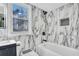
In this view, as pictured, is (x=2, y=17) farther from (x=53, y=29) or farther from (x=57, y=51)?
(x=57, y=51)

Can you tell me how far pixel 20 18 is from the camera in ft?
8.38

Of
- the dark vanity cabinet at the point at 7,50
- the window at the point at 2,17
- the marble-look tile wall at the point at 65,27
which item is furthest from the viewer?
the marble-look tile wall at the point at 65,27

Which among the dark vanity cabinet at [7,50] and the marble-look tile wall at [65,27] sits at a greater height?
the marble-look tile wall at [65,27]

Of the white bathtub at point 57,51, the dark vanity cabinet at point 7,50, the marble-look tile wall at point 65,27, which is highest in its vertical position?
the marble-look tile wall at point 65,27

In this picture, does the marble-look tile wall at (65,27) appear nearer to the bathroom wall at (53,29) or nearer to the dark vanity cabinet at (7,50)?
the bathroom wall at (53,29)

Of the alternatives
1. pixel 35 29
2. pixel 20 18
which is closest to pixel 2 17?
pixel 20 18

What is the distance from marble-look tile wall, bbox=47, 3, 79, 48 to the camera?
2.31 meters

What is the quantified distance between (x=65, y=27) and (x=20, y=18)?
1.47 m

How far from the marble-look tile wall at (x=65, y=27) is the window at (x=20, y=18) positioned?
104cm

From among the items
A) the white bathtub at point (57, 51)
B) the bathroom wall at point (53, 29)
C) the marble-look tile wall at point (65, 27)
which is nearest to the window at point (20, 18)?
the bathroom wall at point (53, 29)

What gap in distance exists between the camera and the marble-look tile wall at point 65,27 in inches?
91.0

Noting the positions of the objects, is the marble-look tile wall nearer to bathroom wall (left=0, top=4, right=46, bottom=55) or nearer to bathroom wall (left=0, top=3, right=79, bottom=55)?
bathroom wall (left=0, top=3, right=79, bottom=55)

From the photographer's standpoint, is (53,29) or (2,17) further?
(53,29)

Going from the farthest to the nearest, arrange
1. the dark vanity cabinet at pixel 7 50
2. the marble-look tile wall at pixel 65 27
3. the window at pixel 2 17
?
the marble-look tile wall at pixel 65 27 < the window at pixel 2 17 < the dark vanity cabinet at pixel 7 50
